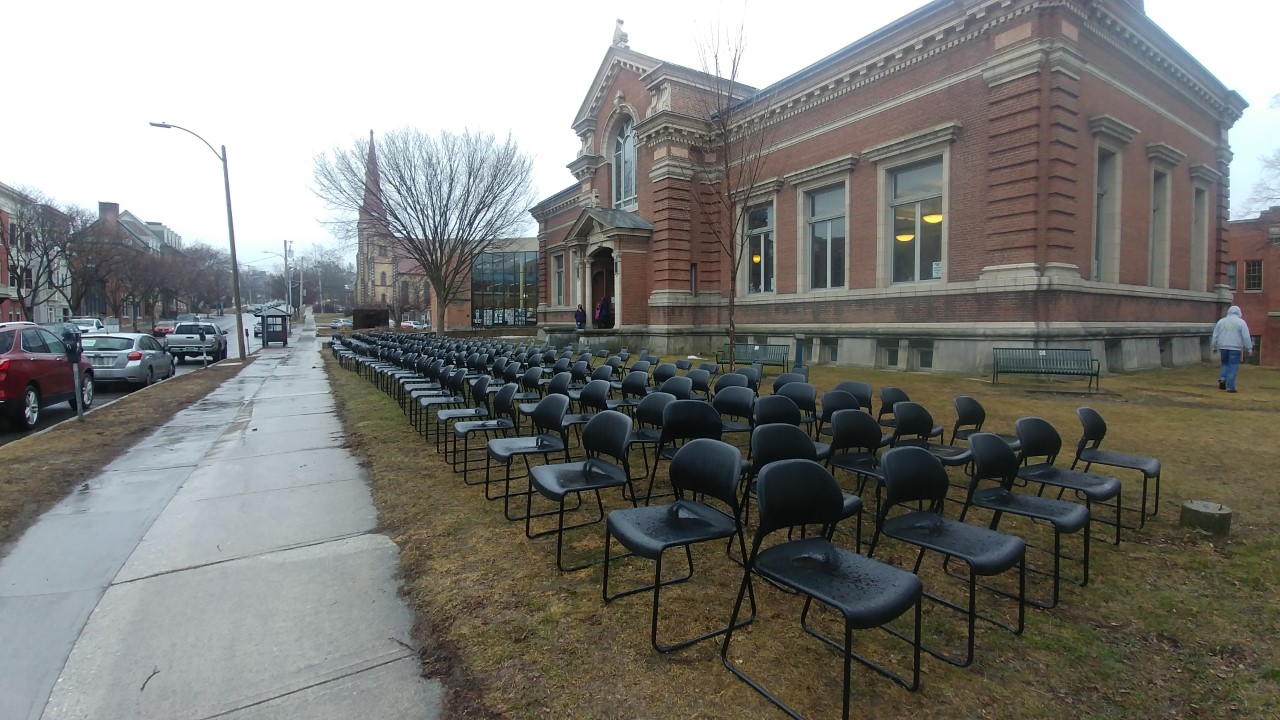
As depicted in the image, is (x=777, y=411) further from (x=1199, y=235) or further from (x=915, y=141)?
(x=1199, y=235)

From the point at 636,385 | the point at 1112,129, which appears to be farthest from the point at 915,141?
the point at 636,385

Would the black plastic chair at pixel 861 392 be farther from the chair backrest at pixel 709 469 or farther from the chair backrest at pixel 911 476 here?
the chair backrest at pixel 709 469

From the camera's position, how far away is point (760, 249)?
72.0 ft

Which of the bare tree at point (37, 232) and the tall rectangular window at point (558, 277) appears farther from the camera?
the bare tree at point (37, 232)

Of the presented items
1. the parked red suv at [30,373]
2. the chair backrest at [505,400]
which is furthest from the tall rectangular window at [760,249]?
the parked red suv at [30,373]

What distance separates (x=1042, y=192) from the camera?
13602 millimetres

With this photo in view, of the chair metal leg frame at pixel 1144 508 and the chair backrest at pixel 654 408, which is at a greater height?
the chair backrest at pixel 654 408

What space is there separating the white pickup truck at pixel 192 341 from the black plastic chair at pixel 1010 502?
26.1m

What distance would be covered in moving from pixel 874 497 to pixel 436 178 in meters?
26.4

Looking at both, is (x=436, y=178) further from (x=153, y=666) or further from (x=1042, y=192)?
(x=153, y=666)

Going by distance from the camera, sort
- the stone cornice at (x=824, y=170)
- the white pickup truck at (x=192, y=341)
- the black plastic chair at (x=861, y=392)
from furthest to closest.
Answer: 1. the white pickup truck at (x=192, y=341)
2. the stone cornice at (x=824, y=170)
3. the black plastic chair at (x=861, y=392)

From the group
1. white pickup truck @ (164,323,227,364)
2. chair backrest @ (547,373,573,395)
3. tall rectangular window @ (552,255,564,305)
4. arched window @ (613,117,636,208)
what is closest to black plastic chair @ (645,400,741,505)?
chair backrest @ (547,373,573,395)

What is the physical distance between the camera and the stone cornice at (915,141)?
15.1m

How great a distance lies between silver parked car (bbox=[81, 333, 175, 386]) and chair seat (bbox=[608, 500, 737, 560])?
16.3m
